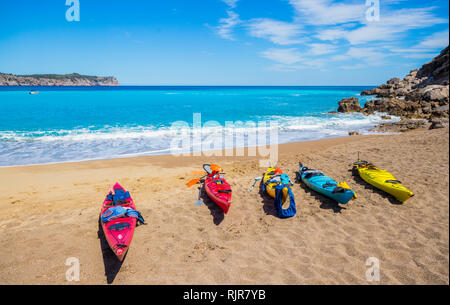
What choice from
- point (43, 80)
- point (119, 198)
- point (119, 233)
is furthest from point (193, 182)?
point (43, 80)

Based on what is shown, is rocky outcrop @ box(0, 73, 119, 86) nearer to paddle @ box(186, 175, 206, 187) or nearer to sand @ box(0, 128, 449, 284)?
sand @ box(0, 128, 449, 284)

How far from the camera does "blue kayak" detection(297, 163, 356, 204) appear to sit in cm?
774

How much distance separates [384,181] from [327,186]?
78.7 inches

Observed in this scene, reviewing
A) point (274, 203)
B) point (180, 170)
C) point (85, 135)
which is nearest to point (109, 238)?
point (274, 203)

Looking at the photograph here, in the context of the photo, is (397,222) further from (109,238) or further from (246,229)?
(109,238)

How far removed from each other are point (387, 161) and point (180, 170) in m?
9.69

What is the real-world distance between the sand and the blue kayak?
324 millimetres

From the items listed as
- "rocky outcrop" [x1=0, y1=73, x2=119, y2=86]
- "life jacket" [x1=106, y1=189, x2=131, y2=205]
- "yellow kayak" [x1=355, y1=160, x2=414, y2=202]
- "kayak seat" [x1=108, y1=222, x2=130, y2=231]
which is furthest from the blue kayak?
"rocky outcrop" [x1=0, y1=73, x2=119, y2=86]

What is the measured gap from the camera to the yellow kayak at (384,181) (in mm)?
7660

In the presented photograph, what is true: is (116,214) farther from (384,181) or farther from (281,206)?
(384,181)

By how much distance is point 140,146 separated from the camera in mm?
17250

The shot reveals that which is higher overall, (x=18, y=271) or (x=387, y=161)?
(x=387, y=161)

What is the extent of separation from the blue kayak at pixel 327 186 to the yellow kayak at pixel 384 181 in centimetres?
128

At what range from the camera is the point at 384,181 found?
856 centimetres
